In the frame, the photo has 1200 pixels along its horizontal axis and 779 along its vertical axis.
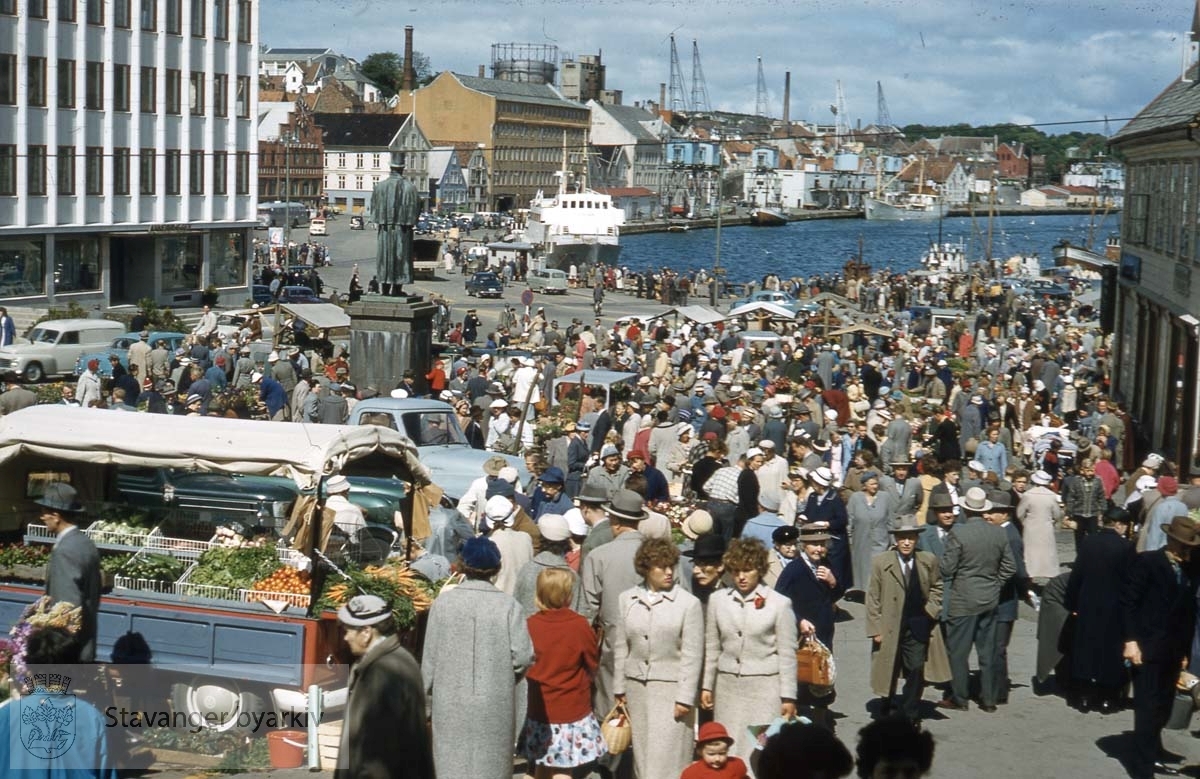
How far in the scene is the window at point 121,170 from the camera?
57156 mm

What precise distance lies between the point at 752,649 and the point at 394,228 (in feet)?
66.9

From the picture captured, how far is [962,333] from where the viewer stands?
49.4 meters

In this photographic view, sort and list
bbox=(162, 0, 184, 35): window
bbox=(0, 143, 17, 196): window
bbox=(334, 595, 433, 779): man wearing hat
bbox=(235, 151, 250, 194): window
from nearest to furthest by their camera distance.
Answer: bbox=(334, 595, 433, 779): man wearing hat
bbox=(0, 143, 17, 196): window
bbox=(162, 0, 184, 35): window
bbox=(235, 151, 250, 194): window

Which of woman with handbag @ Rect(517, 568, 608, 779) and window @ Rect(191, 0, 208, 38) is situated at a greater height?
window @ Rect(191, 0, 208, 38)

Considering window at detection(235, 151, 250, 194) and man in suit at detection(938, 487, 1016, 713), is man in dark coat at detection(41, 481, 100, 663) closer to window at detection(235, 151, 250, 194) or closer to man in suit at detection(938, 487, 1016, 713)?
man in suit at detection(938, 487, 1016, 713)

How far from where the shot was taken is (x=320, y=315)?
39000mm

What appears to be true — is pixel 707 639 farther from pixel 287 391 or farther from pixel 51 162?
pixel 51 162

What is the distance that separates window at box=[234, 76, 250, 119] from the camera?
2507 inches

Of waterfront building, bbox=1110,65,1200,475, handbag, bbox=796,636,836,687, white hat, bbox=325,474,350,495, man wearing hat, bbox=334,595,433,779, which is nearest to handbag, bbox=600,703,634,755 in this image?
handbag, bbox=796,636,836,687

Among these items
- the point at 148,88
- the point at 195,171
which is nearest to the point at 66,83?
the point at 148,88

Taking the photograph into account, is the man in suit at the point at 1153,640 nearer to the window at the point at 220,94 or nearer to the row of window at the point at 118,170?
the row of window at the point at 118,170

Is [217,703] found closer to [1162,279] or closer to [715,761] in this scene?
[715,761]

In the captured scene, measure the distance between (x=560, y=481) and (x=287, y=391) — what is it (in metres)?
16.0

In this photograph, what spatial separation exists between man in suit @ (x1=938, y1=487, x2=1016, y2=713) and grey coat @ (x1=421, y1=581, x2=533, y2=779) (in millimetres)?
4908
